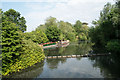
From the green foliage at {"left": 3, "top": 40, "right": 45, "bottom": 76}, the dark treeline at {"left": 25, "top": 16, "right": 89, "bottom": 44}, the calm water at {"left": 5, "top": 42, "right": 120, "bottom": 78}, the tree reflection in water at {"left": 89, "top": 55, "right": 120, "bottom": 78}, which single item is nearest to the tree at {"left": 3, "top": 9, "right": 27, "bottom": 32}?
the dark treeline at {"left": 25, "top": 16, "right": 89, "bottom": 44}

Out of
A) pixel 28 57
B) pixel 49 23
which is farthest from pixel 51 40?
pixel 28 57

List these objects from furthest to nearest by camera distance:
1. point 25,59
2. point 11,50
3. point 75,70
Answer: point 25,59 → point 75,70 → point 11,50

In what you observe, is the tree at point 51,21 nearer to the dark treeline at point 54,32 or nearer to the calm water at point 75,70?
the dark treeline at point 54,32

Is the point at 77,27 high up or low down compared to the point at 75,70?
up

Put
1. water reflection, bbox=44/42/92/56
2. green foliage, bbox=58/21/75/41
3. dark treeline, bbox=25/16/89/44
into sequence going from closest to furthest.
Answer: water reflection, bbox=44/42/92/56, dark treeline, bbox=25/16/89/44, green foliage, bbox=58/21/75/41

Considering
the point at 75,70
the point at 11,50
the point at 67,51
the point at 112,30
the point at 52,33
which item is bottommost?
the point at 75,70

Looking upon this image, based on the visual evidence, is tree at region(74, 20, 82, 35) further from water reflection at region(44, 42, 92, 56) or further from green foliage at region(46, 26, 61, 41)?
water reflection at region(44, 42, 92, 56)

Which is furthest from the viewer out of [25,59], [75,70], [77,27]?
[77,27]

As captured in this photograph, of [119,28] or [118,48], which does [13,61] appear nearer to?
[118,48]

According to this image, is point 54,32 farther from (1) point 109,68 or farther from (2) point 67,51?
(1) point 109,68

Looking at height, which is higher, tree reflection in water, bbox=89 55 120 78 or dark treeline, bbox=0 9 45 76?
dark treeline, bbox=0 9 45 76

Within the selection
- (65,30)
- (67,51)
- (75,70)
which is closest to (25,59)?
(75,70)

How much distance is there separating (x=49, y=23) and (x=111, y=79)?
53.2 metres

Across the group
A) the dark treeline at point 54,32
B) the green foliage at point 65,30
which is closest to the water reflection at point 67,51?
the dark treeline at point 54,32
